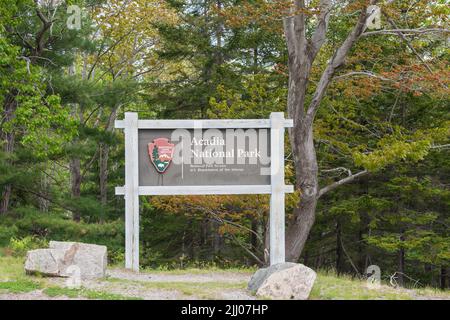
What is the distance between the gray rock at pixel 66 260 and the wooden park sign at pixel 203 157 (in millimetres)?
1319

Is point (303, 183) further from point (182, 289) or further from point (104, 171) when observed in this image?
point (104, 171)

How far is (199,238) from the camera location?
2166 cm

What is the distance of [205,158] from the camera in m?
9.38

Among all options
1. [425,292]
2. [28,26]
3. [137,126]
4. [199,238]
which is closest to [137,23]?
[28,26]

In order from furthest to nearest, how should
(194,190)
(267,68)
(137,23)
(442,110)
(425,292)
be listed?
(137,23) < (267,68) < (442,110) < (194,190) < (425,292)

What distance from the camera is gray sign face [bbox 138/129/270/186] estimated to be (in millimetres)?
9375

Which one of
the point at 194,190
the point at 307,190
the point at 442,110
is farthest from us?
the point at 442,110

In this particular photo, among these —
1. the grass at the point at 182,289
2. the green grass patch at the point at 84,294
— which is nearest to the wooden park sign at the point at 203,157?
the grass at the point at 182,289

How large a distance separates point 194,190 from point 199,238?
12.6 m

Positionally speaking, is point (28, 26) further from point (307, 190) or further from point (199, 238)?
point (199, 238)

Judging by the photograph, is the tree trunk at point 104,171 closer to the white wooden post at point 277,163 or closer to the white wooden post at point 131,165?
the white wooden post at point 131,165

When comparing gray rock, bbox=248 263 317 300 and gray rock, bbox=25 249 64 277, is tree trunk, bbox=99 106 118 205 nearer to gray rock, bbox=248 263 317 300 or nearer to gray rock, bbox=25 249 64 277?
gray rock, bbox=25 249 64 277

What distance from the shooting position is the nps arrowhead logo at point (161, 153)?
30.8ft

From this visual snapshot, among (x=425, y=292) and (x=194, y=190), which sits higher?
(x=194, y=190)
